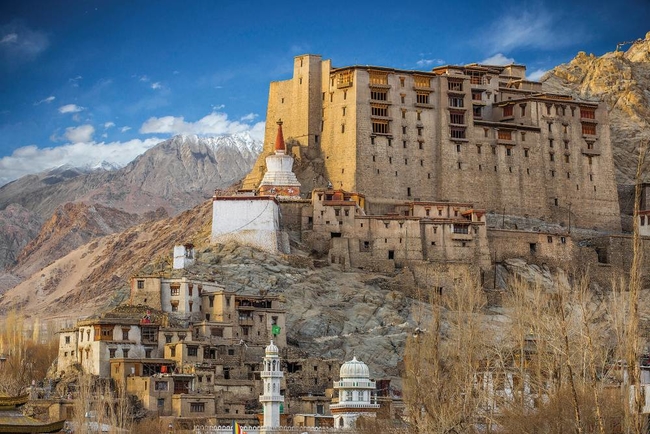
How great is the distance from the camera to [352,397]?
2002 inches

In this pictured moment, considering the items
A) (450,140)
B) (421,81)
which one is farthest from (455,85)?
(450,140)

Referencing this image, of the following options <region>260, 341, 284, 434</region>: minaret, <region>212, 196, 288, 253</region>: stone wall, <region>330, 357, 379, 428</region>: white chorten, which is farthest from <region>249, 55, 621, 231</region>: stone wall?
<region>260, 341, 284, 434</region>: minaret

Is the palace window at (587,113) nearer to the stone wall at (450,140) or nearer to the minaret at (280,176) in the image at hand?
the stone wall at (450,140)

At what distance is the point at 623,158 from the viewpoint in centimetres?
8831

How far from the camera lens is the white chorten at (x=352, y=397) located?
50.0 meters

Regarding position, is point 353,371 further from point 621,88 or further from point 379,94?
point 621,88

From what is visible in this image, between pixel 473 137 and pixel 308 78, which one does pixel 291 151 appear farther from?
pixel 473 137

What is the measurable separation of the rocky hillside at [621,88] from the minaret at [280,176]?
22689mm

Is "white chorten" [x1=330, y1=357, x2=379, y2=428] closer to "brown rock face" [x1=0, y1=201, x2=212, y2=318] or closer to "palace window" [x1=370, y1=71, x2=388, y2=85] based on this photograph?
"palace window" [x1=370, y1=71, x2=388, y2=85]

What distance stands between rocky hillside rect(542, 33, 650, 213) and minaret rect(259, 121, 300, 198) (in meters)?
22.7

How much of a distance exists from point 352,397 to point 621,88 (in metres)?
49.1

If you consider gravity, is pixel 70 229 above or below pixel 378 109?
above

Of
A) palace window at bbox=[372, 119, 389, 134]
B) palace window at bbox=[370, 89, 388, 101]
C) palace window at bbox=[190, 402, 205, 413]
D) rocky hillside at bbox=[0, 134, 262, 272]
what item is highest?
rocky hillside at bbox=[0, 134, 262, 272]

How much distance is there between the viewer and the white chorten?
49969 millimetres
